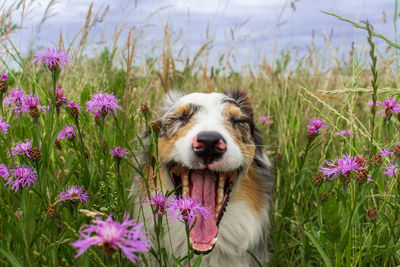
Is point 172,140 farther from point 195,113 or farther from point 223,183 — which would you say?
point 223,183

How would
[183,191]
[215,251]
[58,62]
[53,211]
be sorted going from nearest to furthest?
[53,211]
[58,62]
[183,191]
[215,251]

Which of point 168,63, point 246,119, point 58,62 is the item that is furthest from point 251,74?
point 58,62

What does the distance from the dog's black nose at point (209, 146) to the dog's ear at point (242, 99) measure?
3.49 ft

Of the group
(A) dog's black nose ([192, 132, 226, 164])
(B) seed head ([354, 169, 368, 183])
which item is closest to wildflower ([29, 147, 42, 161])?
(A) dog's black nose ([192, 132, 226, 164])

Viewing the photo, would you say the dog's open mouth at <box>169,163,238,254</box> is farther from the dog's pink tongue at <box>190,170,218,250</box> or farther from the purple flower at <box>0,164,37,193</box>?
the purple flower at <box>0,164,37,193</box>

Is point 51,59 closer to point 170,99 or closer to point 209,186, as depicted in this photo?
point 209,186

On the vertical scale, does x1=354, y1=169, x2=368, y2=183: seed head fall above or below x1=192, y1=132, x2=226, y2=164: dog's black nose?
above

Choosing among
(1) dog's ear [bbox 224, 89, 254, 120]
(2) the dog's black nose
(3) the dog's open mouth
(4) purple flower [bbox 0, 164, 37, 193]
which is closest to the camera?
(4) purple flower [bbox 0, 164, 37, 193]

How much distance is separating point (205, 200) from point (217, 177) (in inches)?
7.1

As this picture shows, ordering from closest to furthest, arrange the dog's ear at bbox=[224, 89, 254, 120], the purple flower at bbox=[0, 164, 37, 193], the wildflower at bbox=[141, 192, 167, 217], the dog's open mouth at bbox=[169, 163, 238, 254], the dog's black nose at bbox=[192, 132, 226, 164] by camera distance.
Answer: the wildflower at bbox=[141, 192, 167, 217]
the purple flower at bbox=[0, 164, 37, 193]
the dog's black nose at bbox=[192, 132, 226, 164]
the dog's open mouth at bbox=[169, 163, 238, 254]
the dog's ear at bbox=[224, 89, 254, 120]

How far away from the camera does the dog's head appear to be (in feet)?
6.95

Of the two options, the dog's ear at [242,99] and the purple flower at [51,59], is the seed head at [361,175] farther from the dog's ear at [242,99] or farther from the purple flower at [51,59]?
the dog's ear at [242,99]

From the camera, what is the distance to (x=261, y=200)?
2744 mm

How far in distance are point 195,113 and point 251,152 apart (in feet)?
1.67
